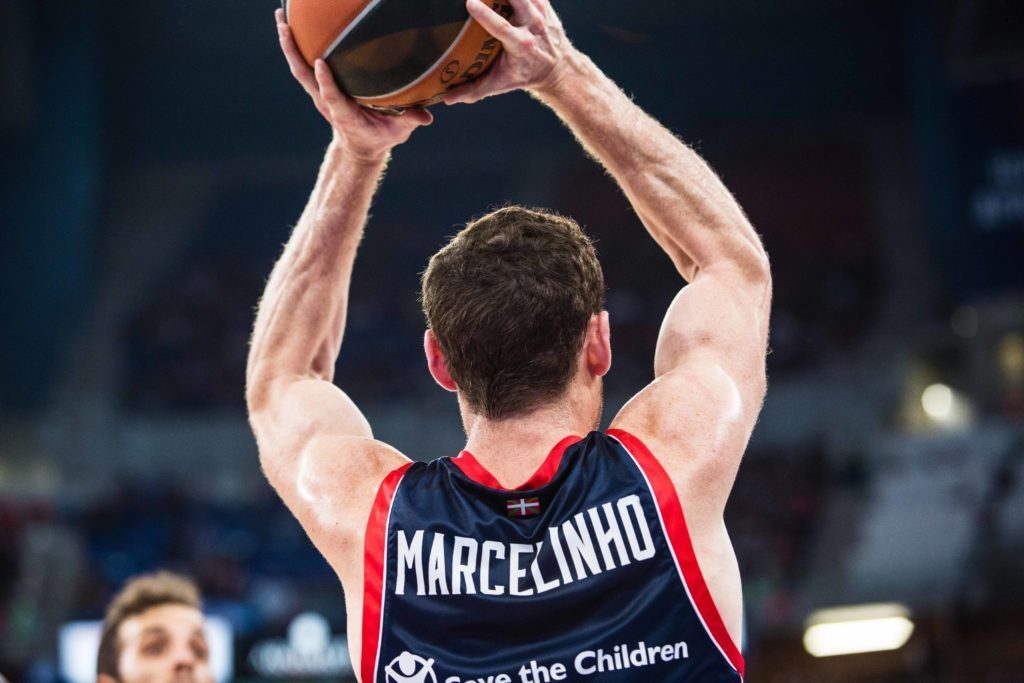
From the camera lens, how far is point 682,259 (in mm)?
2285

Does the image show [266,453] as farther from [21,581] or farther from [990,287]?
[21,581]

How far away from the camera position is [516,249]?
1933 millimetres

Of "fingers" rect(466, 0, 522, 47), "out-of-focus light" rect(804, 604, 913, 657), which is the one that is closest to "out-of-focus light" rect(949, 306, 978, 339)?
"out-of-focus light" rect(804, 604, 913, 657)

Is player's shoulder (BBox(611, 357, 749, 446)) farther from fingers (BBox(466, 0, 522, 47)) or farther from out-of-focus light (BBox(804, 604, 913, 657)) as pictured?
out-of-focus light (BBox(804, 604, 913, 657))

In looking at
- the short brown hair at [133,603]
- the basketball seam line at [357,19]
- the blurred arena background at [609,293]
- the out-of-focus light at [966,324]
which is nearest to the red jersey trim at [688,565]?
the basketball seam line at [357,19]

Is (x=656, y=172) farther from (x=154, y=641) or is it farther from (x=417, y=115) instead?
(x=154, y=641)

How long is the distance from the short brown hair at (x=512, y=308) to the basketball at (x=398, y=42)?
0.34 metres

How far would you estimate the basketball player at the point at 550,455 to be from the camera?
178 cm

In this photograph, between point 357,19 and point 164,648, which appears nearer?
point 357,19

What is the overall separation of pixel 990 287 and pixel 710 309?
10.6m

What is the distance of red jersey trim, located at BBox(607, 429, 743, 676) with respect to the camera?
178cm

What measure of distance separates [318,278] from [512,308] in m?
0.66

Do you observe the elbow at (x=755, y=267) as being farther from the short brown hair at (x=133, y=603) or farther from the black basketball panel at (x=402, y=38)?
the short brown hair at (x=133, y=603)

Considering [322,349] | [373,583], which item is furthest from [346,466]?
[322,349]
